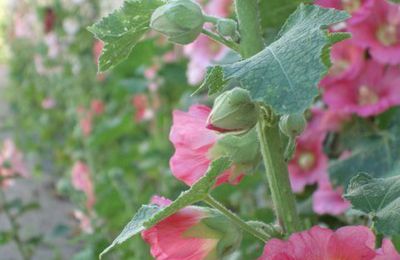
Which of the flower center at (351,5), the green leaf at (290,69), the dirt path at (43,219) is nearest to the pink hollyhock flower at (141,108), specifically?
the dirt path at (43,219)

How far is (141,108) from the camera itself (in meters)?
2.64

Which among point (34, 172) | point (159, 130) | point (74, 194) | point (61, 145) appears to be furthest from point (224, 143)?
point (61, 145)

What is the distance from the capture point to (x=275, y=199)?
0.56m

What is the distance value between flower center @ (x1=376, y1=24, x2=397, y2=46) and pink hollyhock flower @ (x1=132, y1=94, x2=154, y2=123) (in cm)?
153

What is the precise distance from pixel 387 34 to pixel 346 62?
8 cm

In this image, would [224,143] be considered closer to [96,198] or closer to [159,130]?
[96,198]

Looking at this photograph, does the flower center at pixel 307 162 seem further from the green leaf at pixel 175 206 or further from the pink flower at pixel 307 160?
the green leaf at pixel 175 206

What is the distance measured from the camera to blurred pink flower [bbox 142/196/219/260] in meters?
0.52

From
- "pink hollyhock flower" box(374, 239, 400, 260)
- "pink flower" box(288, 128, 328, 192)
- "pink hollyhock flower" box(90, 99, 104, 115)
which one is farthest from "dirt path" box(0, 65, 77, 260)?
"pink hollyhock flower" box(374, 239, 400, 260)

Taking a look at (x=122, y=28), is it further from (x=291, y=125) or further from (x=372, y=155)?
(x=372, y=155)

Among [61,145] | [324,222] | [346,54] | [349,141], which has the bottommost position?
[324,222]

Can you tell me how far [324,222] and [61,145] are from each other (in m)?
2.89

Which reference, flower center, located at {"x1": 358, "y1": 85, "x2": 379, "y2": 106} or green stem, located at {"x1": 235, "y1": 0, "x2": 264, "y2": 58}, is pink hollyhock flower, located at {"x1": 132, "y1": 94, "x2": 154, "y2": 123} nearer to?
flower center, located at {"x1": 358, "y1": 85, "x2": 379, "y2": 106}

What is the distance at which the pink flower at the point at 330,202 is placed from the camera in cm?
100
